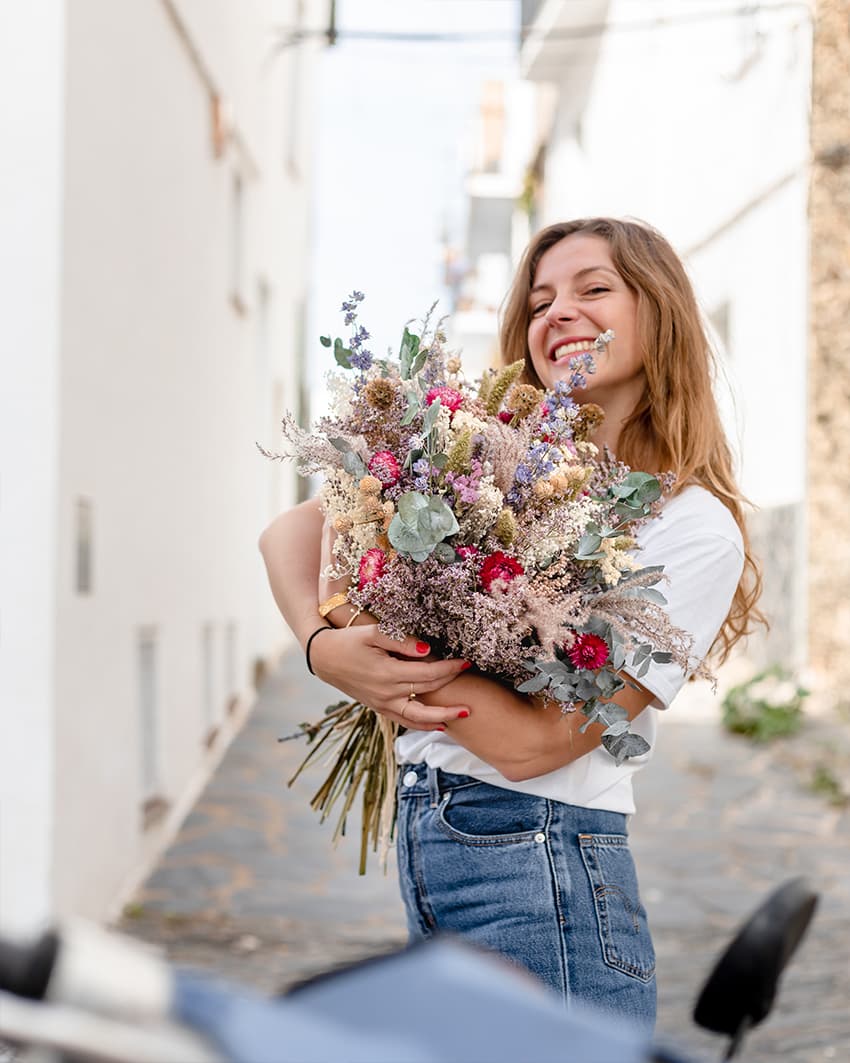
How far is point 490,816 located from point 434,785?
0.11 m

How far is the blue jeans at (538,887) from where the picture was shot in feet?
5.91

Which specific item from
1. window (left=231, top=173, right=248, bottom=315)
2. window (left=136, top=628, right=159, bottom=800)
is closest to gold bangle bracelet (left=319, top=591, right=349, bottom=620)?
window (left=136, top=628, right=159, bottom=800)

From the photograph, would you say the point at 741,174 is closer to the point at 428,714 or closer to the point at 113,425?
the point at 113,425

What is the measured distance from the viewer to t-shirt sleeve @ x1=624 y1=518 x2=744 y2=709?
71.3 inches

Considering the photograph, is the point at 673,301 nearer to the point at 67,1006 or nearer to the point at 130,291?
the point at 67,1006

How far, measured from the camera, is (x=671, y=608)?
5.96 ft

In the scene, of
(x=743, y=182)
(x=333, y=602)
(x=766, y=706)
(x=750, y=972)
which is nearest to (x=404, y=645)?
(x=333, y=602)

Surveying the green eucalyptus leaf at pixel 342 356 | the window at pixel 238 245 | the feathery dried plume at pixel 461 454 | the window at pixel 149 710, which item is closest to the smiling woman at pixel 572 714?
the feathery dried plume at pixel 461 454

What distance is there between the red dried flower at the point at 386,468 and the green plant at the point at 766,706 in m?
7.09

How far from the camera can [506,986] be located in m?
0.78

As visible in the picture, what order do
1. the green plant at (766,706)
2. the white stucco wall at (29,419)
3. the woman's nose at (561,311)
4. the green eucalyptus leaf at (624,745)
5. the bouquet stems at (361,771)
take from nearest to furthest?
the green eucalyptus leaf at (624,745), the woman's nose at (561,311), the bouquet stems at (361,771), the white stucco wall at (29,419), the green plant at (766,706)

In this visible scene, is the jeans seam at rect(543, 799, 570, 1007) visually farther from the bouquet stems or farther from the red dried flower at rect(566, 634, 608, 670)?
the bouquet stems

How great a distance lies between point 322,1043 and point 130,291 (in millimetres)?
4958

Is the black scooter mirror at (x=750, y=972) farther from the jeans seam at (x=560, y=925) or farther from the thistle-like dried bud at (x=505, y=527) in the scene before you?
the thistle-like dried bud at (x=505, y=527)
